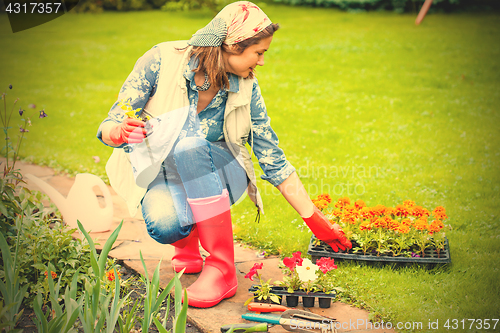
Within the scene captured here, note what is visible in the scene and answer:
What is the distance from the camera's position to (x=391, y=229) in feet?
7.88

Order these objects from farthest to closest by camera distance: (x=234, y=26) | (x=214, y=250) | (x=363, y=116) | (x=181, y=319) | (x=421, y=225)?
(x=363, y=116) → (x=421, y=225) → (x=214, y=250) → (x=234, y=26) → (x=181, y=319)

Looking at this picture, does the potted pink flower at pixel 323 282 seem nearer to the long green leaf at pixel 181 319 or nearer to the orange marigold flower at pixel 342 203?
the orange marigold flower at pixel 342 203

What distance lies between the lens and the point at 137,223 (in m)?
2.96

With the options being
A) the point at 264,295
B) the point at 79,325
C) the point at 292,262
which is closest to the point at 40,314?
the point at 79,325

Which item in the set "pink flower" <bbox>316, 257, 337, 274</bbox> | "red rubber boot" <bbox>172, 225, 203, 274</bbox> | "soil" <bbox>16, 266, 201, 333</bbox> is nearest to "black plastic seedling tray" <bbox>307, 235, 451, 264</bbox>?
"pink flower" <bbox>316, 257, 337, 274</bbox>

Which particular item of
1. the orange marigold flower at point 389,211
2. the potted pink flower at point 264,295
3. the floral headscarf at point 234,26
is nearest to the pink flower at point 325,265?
the potted pink flower at point 264,295

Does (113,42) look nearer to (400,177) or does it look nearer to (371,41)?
(371,41)

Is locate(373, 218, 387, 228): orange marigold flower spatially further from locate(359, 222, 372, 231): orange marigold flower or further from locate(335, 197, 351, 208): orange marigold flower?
locate(335, 197, 351, 208): orange marigold flower

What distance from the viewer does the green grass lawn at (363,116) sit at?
2.31 metres

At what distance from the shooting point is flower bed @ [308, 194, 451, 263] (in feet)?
7.66

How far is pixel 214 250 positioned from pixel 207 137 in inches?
22.8

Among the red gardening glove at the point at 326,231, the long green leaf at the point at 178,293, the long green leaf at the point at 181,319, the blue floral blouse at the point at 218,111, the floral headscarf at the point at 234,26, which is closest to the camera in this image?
the long green leaf at the point at 181,319

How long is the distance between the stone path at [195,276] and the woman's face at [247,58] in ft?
3.05

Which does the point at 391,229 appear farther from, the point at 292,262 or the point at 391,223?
the point at 292,262
